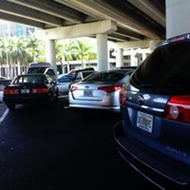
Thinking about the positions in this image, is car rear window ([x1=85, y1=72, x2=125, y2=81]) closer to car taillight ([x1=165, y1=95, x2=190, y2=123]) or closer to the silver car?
the silver car

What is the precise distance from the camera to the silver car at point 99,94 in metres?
8.50

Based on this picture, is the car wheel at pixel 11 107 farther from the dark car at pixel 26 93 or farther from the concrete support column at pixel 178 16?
the concrete support column at pixel 178 16

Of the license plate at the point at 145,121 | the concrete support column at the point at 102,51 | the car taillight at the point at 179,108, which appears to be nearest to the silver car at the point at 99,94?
the license plate at the point at 145,121

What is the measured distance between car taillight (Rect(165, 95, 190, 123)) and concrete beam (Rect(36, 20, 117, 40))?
84.2 feet

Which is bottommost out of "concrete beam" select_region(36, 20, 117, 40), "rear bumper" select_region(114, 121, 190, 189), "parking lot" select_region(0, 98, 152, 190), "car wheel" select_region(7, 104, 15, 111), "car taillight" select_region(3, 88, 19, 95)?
"parking lot" select_region(0, 98, 152, 190)

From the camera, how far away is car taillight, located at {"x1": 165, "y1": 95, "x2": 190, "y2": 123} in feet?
8.66

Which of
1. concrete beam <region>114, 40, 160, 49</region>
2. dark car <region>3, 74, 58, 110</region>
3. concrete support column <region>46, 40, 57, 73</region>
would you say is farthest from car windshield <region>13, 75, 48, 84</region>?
concrete beam <region>114, 40, 160, 49</region>

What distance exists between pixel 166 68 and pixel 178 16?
770 centimetres

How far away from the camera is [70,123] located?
8.72m

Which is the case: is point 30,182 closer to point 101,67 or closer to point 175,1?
point 175,1

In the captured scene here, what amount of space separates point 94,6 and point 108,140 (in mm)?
15728

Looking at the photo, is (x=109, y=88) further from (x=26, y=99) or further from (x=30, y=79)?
(x=30, y=79)

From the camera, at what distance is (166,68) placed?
328cm

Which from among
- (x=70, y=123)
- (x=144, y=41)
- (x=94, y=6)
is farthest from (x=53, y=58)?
(x=70, y=123)
